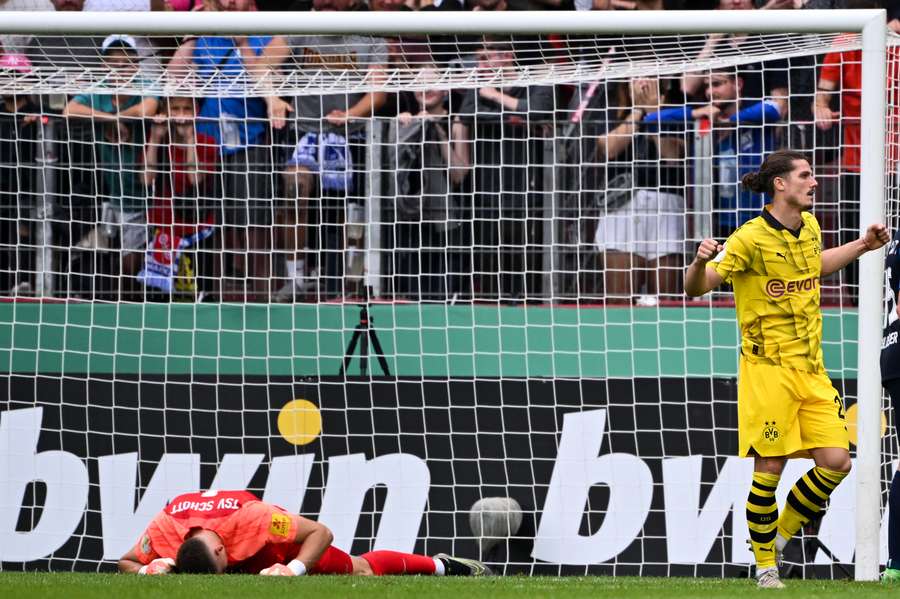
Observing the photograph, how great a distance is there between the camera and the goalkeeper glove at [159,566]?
6.88 metres

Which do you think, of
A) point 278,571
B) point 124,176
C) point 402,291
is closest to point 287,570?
point 278,571

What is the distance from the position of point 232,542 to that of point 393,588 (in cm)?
141

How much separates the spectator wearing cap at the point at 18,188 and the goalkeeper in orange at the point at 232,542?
105 inches

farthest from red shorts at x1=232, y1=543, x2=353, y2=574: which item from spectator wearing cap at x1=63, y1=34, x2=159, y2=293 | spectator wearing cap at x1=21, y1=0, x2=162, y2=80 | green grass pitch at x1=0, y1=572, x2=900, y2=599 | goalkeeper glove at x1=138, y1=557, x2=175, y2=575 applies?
spectator wearing cap at x1=21, y1=0, x2=162, y2=80

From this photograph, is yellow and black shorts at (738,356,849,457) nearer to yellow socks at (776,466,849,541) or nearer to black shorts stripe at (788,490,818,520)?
yellow socks at (776,466,849,541)

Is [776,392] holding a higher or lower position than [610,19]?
lower

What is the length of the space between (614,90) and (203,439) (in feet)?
11.3

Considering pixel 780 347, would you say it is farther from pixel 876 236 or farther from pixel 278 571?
pixel 278 571

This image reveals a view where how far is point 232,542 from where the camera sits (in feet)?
23.1

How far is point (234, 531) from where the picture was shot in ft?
23.1

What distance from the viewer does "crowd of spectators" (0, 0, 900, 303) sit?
892 cm

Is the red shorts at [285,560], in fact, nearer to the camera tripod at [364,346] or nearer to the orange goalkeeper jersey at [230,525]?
the orange goalkeeper jersey at [230,525]

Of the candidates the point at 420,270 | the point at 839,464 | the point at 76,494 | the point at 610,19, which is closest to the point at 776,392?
the point at 839,464

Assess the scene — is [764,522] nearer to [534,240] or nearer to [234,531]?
[234,531]
